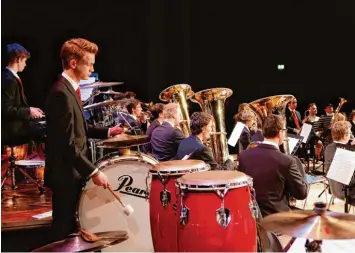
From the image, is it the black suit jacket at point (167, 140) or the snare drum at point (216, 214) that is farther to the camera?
the black suit jacket at point (167, 140)

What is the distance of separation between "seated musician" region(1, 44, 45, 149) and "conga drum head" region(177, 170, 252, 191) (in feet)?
4.89

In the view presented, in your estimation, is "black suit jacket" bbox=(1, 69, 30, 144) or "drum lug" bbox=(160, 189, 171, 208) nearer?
"drum lug" bbox=(160, 189, 171, 208)

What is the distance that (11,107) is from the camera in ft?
12.2

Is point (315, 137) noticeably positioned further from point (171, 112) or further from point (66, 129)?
point (66, 129)

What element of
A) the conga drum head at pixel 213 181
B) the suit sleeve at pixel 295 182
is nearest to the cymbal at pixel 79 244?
the conga drum head at pixel 213 181

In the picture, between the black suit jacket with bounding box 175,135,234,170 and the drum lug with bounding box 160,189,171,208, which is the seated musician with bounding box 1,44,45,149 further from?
the black suit jacket with bounding box 175,135,234,170

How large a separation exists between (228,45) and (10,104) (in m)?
8.43

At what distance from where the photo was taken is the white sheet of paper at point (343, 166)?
446 cm

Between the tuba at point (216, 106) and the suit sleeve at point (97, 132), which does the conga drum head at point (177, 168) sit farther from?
the tuba at point (216, 106)

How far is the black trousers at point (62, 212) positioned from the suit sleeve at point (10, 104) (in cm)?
79

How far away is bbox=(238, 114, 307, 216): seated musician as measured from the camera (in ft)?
12.2

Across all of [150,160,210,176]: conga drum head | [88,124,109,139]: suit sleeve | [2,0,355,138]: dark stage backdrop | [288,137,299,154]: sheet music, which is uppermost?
[2,0,355,138]: dark stage backdrop

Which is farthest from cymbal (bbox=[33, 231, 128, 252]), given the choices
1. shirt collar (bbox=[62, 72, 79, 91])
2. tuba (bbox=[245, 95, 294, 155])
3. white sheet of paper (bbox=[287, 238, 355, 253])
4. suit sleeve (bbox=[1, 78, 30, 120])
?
tuba (bbox=[245, 95, 294, 155])

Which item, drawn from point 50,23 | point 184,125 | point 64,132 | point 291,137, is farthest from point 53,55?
point 64,132
